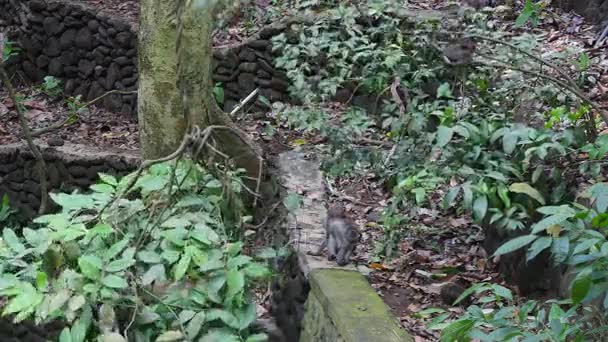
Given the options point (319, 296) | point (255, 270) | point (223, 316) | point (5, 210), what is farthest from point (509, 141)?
point (5, 210)

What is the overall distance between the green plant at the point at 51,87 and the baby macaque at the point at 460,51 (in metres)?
5.76

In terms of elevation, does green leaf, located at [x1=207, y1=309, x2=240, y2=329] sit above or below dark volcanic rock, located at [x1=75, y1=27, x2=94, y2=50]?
above

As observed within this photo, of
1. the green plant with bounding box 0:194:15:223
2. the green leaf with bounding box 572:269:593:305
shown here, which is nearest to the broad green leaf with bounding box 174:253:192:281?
the green leaf with bounding box 572:269:593:305

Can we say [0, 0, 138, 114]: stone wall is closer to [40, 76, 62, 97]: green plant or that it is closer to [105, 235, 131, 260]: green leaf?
[40, 76, 62, 97]: green plant

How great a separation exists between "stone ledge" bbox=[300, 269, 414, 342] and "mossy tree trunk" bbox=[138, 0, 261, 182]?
1207 millimetres

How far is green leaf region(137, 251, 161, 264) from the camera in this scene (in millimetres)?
3523

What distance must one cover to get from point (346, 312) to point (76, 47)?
21.8 feet

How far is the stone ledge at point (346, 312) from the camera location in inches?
127

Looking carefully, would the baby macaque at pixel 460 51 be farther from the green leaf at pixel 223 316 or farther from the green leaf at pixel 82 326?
the green leaf at pixel 82 326

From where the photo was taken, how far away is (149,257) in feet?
11.6

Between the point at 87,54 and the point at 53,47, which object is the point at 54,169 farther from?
the point at 53,47

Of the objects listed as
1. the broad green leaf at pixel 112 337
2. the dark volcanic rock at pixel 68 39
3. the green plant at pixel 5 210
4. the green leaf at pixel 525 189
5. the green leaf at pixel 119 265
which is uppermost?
the green leaf at pixel 525 189

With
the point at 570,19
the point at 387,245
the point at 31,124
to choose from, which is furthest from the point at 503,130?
the point at 31,124

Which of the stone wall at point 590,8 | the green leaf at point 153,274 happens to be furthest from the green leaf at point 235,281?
the stone wall at point 590,8
